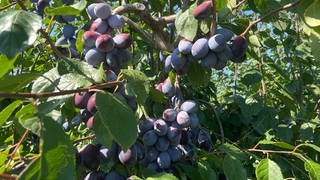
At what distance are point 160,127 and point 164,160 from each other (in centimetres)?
9

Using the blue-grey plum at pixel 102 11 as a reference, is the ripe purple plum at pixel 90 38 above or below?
below

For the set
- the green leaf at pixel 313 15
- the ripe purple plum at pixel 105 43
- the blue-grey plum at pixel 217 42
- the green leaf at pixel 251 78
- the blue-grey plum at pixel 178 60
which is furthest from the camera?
the green leaf at pixel 251 78

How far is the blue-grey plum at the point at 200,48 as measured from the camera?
122 cm

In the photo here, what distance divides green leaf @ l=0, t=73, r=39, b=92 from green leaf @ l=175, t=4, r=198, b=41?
0.46m

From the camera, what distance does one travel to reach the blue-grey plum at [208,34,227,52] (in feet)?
3.93

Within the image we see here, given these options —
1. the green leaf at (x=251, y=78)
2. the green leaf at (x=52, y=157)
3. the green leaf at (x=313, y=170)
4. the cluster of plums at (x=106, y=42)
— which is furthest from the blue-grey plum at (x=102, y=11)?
the green leaf at (x=251, y=78)

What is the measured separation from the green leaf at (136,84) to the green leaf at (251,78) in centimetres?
80

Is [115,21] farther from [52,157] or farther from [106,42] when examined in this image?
[52,157]

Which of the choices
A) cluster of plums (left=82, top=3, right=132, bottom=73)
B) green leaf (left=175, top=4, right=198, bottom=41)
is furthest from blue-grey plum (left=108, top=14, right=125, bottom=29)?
green leaf (left=175, top=4, right=198, bottom=41)

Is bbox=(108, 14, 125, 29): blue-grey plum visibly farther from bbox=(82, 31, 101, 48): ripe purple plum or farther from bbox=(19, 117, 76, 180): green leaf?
bbox=(19, 117, 76, 180): green leaf

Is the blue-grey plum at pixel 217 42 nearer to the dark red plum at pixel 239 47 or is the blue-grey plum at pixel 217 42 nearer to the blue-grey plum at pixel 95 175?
the dark red plum at pixel 239 47

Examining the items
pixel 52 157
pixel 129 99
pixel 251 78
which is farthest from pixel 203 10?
pixel 251 78

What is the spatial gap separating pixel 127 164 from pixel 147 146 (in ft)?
0.72

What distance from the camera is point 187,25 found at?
1.23m
